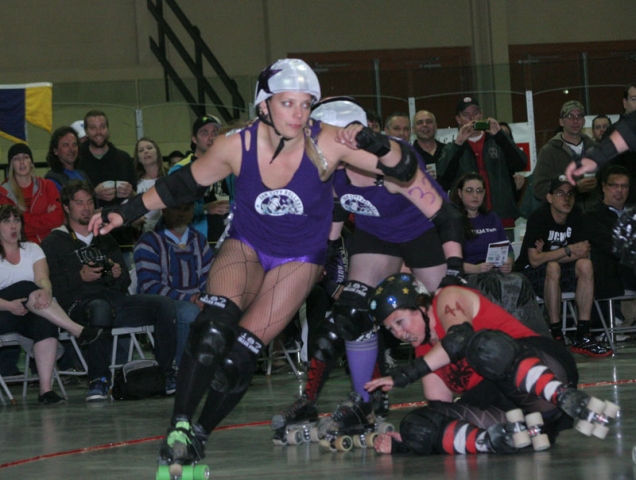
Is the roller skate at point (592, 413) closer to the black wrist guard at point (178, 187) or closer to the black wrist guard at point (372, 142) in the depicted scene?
the black wrist guard at point (372, 142)

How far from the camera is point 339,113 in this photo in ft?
12.7

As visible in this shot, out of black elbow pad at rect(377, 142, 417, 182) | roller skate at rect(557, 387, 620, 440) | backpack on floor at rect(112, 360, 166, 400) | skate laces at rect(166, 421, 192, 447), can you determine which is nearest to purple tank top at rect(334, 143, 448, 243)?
black elbow pad at rect(377, 142, 417, 182)

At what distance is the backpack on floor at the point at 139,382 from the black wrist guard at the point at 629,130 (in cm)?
333

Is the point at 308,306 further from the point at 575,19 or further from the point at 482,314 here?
the point at 575,19

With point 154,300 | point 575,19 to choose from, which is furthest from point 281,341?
point 575,19

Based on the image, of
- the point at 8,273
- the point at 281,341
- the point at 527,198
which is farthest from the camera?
the point at 527,198

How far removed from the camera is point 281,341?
668 centimetres

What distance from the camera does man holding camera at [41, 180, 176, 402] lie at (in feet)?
18.9

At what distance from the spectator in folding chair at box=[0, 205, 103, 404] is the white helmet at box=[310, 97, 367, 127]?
2.41 metres

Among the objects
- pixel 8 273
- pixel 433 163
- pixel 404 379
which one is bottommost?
pixel 404 379

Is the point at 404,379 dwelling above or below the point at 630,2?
below

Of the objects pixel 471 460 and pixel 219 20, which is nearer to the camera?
pixel 471 460

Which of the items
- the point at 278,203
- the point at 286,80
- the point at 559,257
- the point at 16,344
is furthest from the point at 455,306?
the point at 559,257

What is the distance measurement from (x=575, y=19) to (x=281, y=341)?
8.47m
